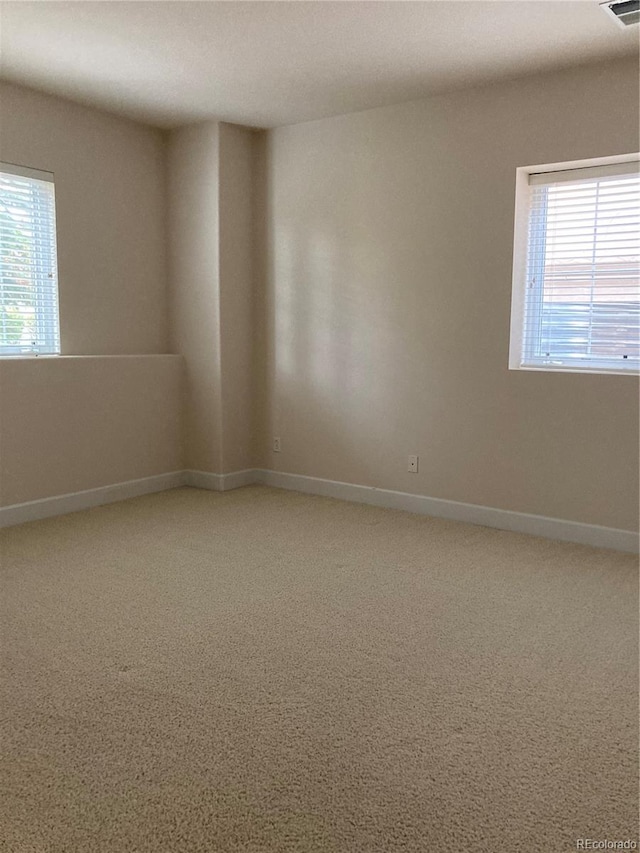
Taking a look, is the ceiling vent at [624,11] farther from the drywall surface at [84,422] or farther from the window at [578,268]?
the drywall surface at [84,422]

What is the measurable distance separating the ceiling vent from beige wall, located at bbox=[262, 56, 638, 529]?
52 centimetres

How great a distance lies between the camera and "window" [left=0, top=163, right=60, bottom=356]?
439cm

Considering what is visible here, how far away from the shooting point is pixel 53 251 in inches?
183

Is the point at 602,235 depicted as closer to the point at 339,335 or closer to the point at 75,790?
the point at 339,335

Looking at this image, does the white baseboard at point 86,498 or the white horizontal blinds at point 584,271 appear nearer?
the white horizontal blinds at point 584,271

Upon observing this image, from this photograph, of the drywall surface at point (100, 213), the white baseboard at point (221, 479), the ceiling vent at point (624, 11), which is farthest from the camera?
the white baseboard at point (221, 479)

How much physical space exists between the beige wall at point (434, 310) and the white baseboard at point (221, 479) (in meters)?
0.24

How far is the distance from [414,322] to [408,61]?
60.1 inches

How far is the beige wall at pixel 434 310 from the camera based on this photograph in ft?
13.1

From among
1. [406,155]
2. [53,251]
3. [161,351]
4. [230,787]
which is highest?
[406,155]

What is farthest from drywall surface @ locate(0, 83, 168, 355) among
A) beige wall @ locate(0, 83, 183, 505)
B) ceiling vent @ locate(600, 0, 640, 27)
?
ceiling vent @ locate(600, 0, 640, 27)

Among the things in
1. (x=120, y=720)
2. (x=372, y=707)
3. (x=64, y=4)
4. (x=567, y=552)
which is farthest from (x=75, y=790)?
(x=64, y=4)

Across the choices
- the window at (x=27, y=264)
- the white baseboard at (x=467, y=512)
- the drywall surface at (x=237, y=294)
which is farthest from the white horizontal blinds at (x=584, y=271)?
the window at (x=27, y=264)

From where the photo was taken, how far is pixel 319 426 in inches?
204
